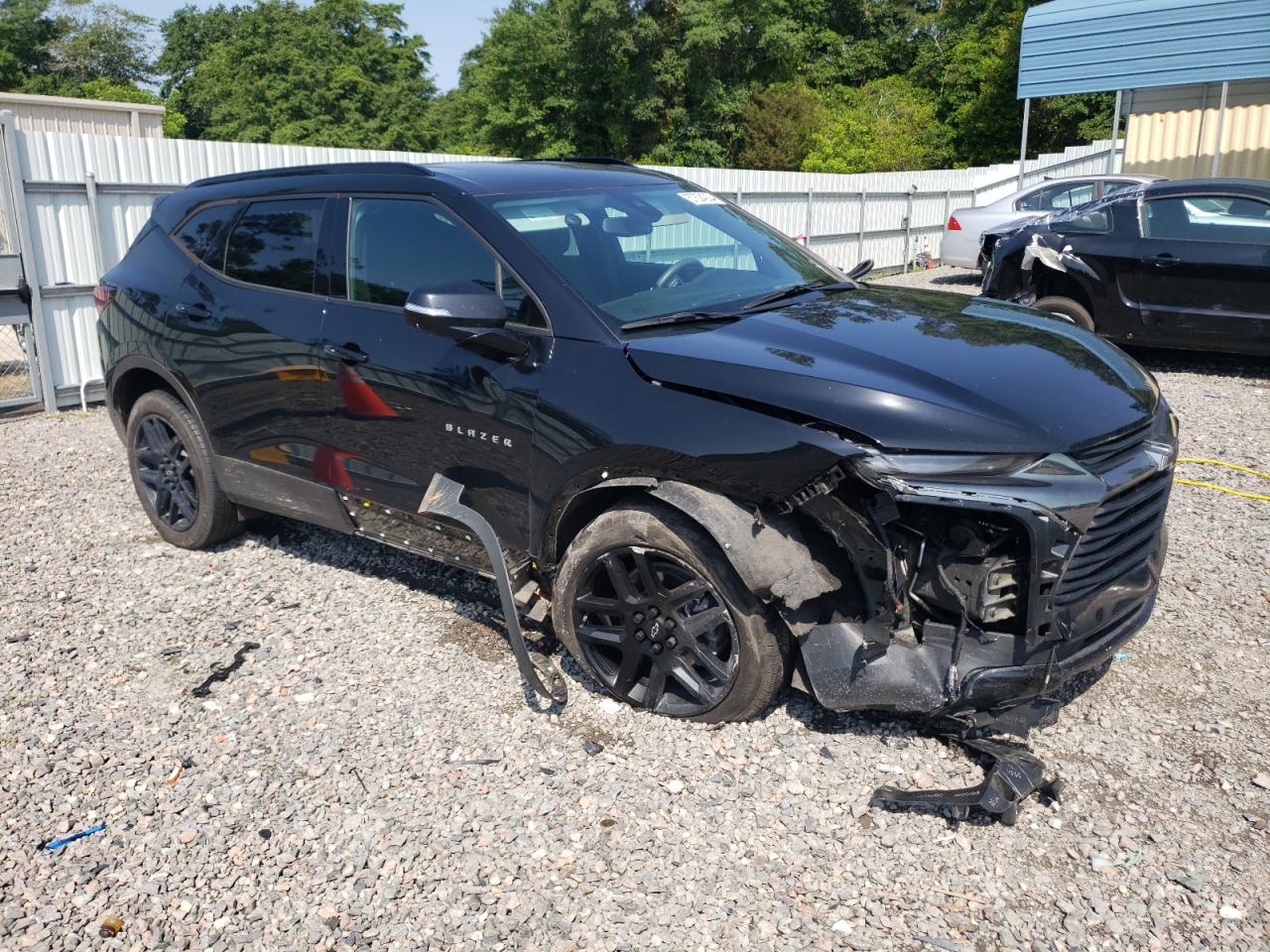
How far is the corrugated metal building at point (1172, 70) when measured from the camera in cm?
1808

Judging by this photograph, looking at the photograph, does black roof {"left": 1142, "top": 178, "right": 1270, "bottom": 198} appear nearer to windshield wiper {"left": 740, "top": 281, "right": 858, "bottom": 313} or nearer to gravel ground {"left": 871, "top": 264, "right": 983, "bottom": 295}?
windshield wiper {"left": 740, "top": 281, "right": 858, "bottom": 313}

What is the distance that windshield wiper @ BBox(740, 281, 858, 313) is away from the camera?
13.4 ft

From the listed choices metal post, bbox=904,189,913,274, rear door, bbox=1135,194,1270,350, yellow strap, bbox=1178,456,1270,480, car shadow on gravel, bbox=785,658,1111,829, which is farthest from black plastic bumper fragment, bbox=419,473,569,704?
metal post, bbox=904,189,913,274

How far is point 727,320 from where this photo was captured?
3.89 meters

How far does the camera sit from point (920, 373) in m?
3.34

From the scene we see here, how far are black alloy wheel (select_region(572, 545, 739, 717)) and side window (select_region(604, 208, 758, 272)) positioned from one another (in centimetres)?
128

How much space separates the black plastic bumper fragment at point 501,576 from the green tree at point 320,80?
5217 centimetres

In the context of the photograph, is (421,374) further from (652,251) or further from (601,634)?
(601,634)

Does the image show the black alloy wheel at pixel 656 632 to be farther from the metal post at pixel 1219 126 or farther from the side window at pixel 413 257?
the metal post at pixel 1219 126

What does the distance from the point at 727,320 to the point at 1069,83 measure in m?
19.4

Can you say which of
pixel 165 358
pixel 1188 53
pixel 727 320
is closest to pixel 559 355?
pixel 727 320

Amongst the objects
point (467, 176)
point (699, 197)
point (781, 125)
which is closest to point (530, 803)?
point (467, 176)

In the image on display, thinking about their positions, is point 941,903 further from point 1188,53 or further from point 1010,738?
point 1188,53

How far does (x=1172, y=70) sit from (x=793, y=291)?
1792 cm
